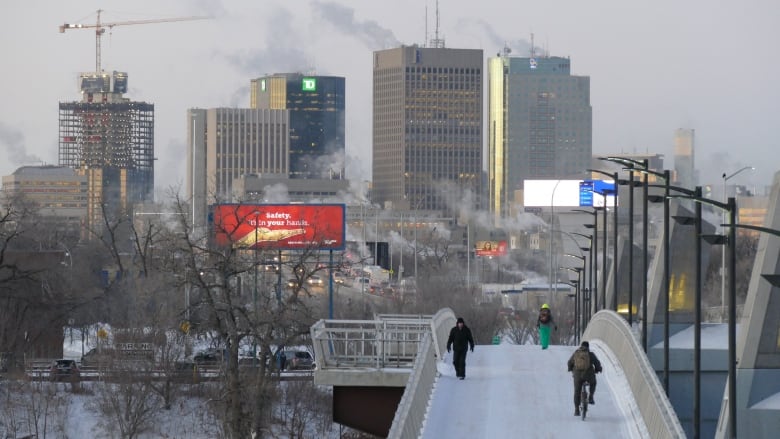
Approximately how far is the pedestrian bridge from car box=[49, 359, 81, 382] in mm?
28566

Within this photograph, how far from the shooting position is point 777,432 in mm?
35156

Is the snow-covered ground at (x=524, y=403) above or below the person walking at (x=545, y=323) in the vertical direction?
below

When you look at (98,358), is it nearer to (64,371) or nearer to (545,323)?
(64,371)

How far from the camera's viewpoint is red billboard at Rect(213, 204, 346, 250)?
3514 inches

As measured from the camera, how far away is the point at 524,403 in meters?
33.3

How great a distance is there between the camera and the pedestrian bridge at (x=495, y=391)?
29.5 metres

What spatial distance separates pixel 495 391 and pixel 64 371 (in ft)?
144

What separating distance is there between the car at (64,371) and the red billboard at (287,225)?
1317 cm

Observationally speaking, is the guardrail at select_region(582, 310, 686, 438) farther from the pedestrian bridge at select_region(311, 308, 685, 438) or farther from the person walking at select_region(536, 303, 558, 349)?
the person walking at select_region(536, 303, 558, 349)

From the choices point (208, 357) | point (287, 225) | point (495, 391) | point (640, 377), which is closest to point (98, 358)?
point (208, 357)

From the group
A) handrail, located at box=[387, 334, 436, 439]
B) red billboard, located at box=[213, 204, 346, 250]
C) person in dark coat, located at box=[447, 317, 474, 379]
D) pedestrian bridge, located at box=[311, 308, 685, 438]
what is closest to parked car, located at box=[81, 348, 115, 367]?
red billboard, located at box=[213, 204, 346, 250]

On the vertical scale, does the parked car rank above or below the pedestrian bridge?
below

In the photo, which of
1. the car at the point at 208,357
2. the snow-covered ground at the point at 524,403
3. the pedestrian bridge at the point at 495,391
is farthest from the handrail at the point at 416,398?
the car at the point at 208,357

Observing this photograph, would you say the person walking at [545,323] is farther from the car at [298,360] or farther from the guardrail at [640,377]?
the car at [298,360]
